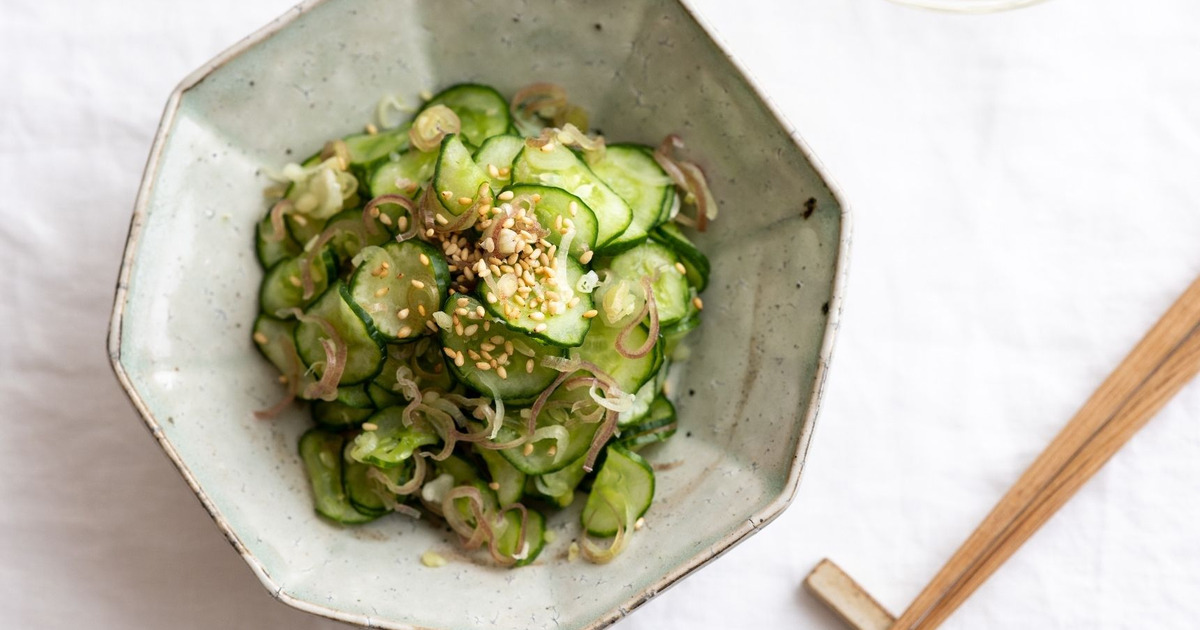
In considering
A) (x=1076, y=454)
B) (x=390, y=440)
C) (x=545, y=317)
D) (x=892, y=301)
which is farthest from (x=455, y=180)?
(x=1076, y=454)

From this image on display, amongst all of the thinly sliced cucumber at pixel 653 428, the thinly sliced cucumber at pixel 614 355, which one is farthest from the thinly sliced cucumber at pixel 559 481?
the thinly sliced cucumber at pixel 614 355

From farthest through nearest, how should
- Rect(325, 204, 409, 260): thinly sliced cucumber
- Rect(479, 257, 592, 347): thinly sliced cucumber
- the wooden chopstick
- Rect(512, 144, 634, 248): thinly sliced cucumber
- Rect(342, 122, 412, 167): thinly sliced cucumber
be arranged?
the wooden chopstick → Rect(342, 122, 412, 167): thinly sliced cucumber → Rect(325, 204, 409, 260): thinly sliced cucumber → Rect(512, 144, 634, 248): thinly sliced cucumber → Rect(479, 257, 592, 347): thinly sliced cucumber

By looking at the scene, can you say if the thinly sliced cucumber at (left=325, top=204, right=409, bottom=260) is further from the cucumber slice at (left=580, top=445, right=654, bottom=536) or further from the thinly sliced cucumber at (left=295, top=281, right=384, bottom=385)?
the cucumber slice at (left=580, top=445, right=654, bottom=536)

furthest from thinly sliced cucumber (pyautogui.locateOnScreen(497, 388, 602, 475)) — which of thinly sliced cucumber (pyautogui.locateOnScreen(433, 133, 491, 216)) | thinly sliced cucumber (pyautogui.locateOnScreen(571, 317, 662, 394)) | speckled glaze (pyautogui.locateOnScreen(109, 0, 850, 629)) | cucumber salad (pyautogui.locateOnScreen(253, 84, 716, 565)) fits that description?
thinly sliced cucumber (pyautogui.locateOnScreen(433, 133, 491, 216))

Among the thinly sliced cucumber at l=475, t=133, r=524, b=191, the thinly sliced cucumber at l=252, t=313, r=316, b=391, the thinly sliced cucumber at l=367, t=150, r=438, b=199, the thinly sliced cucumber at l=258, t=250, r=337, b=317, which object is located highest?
the thinly sliced cucumber at l=367, t=150, r=438, b=199

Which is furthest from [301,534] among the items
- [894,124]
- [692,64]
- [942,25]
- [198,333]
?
[942,25]
